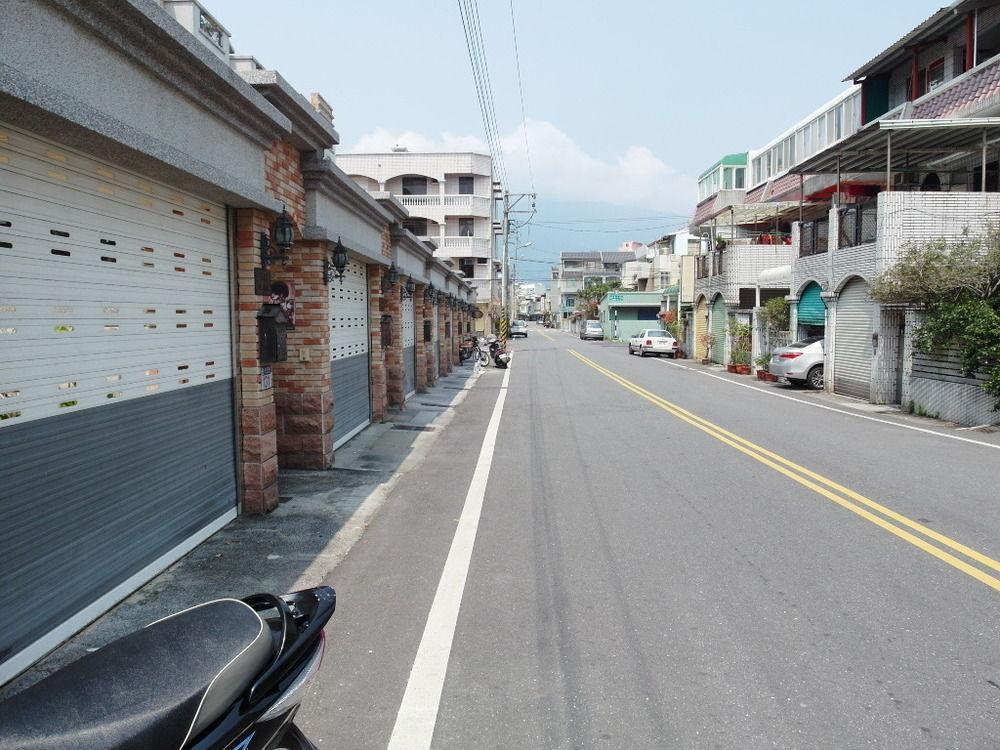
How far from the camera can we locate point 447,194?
54.3m

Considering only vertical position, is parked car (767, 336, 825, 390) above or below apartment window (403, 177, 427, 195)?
below

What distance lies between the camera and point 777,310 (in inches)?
1013

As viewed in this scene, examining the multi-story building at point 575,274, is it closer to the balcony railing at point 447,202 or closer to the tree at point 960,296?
the balcony railing at point 447,202

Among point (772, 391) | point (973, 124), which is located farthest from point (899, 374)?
point (973, 124)

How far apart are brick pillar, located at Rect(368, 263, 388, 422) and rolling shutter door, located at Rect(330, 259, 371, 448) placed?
0.64 feet

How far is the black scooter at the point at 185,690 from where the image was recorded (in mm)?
2139

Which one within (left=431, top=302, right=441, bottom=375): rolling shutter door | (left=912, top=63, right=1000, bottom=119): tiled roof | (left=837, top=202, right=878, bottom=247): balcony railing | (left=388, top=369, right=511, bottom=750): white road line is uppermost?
(left=912, top=63, right=1000, bottom=119): tiled roof

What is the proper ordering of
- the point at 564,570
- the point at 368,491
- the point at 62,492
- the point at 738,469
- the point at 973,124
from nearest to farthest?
the point at 62,492
the point at 564,570
the point at 368,491
the point at 738,469
the point at 973,124

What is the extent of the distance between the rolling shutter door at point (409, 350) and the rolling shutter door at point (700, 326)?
20531 millimetres

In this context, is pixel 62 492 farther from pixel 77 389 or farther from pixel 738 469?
pixel 738 469

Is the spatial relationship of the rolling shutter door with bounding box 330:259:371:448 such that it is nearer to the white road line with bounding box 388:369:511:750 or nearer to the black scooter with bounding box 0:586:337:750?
the white road line with bounding box 388:369:511:750

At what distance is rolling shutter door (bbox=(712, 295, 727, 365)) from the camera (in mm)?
33625

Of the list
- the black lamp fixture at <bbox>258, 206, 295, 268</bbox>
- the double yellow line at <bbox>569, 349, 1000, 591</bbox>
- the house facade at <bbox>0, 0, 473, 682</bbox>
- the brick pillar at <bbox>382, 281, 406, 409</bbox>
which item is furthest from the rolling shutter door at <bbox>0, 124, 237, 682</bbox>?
the brick pillar at <bbox>382, 281, 406, 409</bbox>

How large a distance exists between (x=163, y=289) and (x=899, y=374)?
53.3ft
